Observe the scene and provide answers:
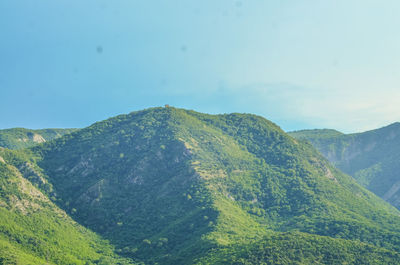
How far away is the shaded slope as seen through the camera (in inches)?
5172

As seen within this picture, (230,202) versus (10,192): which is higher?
(10,192)

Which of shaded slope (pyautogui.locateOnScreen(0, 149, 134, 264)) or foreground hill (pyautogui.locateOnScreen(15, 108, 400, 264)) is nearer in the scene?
foreground hill (pyautogui.locateOnScreen(15, 108, 400, 264))

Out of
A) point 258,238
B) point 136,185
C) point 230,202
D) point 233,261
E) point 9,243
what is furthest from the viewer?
point 136,185

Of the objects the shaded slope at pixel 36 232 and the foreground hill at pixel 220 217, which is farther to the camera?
the shaded slope at pixel 36 232

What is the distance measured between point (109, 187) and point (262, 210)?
240ft

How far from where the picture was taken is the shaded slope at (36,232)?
131 m

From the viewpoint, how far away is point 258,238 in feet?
479

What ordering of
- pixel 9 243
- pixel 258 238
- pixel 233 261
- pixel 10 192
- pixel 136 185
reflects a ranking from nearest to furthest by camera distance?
pixel 233 261 < pixel 9 243 < pixel 258 238 < pixel 10 192 < pixel 136 185

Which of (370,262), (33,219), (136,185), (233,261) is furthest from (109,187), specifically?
(370,262)

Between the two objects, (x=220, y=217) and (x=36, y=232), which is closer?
(x=36, y=232)

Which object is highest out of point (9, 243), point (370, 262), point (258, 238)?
point (9, 243)

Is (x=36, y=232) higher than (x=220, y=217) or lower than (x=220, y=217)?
higher

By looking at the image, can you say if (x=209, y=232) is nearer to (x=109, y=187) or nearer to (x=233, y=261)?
(x=233, y=261)

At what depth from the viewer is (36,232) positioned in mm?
144500
